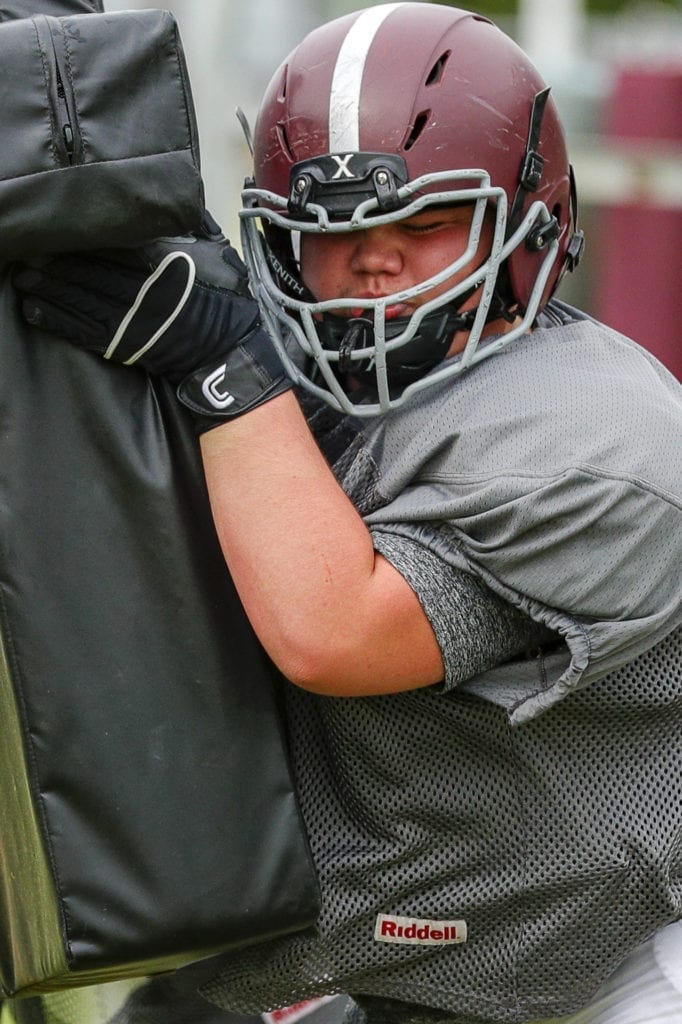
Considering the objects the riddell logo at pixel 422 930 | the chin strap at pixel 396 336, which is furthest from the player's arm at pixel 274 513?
the riddell logo at pixel 422 930

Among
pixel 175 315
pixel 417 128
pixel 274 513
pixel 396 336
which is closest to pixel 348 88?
pixel 417 128

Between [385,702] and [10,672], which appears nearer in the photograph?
[10,672]

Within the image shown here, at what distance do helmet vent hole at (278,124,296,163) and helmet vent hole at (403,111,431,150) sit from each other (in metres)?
0.17

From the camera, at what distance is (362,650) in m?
1.98

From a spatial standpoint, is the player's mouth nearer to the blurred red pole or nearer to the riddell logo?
the riddell logo

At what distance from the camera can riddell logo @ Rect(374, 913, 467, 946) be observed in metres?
2.19

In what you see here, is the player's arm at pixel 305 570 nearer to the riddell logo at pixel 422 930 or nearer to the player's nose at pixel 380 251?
the player's nose at pixel 380 251

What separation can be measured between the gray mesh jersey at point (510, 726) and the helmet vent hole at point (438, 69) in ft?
1.23

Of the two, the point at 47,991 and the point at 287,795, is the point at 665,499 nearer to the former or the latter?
the point at 287,795

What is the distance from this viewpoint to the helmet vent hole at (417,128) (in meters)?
2.12

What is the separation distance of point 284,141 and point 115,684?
31.2 inches

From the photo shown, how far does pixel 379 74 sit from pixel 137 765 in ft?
3.19

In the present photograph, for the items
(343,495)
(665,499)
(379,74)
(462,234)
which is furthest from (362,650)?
(379,74)

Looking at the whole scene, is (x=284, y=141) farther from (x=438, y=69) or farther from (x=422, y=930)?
(x=422, y=930)
